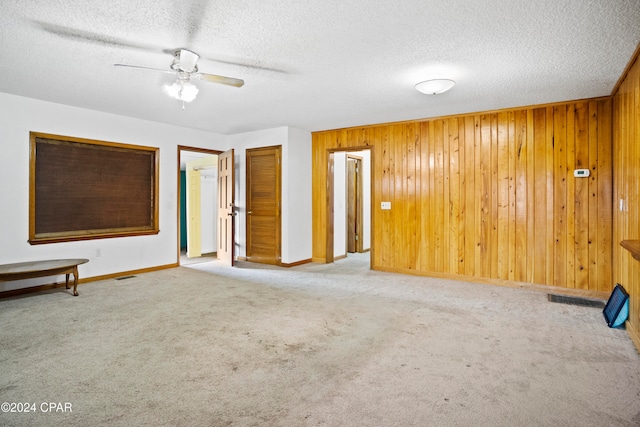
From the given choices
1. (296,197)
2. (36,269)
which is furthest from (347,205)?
(36,269)

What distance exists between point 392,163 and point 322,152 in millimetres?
1412

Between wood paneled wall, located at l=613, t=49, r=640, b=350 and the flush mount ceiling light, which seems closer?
wood paneled wall, located at l=613, t=49, r=640, b=350

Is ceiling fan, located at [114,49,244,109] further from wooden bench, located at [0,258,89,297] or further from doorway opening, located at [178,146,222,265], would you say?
doorway opening, located at [178,146,222,265]

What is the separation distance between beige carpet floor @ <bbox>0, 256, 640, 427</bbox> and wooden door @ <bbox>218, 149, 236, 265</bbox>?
76.0 inches

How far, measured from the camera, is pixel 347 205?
24.2 feet

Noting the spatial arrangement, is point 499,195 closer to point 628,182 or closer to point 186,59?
point 628,182

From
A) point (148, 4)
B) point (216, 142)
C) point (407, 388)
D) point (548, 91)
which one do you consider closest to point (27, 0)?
point (148, 4)

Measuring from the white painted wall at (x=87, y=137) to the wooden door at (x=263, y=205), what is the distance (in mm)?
1048

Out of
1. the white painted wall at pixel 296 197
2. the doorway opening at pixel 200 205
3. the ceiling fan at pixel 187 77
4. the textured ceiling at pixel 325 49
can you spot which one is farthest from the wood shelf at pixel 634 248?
the doorway opening at pixel 200 205

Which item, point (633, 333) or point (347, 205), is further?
point (347, 205)

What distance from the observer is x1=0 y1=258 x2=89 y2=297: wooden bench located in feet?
12.0

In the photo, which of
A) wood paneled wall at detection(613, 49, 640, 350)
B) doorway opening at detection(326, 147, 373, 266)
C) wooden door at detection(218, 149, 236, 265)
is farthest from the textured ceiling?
doorway opening at detection(326, 147, 373, 266)

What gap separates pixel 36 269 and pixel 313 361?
3472 millimetres

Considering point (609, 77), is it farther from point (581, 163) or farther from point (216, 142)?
point (216, 142)
